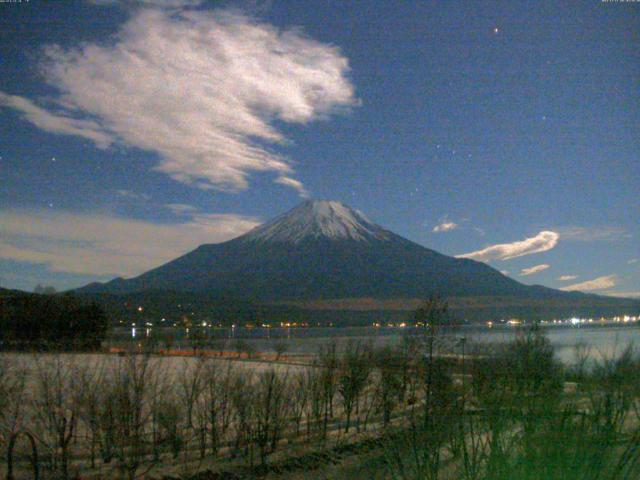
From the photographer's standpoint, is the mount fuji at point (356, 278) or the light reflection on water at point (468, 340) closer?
the light reflection on water at point (468, 340)

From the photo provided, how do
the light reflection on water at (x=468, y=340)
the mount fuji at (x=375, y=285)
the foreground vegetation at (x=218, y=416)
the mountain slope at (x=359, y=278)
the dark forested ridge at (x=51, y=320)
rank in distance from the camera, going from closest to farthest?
the foreground vegetation at (x=218, y=416)
the light reflection on water at (x=468, y=340)
the dark forested ridge at (x=51, y=320)
the mount fuji at (x=375, y=285)
the mountain slope at (x=359, y=278)

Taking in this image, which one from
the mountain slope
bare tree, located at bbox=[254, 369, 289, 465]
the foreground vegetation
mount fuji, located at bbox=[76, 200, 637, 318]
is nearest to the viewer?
the foreground vegetation

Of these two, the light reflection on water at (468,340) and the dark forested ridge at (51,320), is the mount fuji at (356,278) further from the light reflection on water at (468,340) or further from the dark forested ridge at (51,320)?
the dark forested ridge at (51,320)

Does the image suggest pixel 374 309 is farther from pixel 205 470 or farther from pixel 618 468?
pixel 618 468

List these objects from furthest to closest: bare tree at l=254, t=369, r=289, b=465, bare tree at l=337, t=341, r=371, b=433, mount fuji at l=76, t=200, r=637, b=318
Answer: mount fuji at l=76, t=200, r=637, b=318 < bare tree at l=337, t=341, r=371, b=433 < bare tree at l=254, t=369, r=289, b=465

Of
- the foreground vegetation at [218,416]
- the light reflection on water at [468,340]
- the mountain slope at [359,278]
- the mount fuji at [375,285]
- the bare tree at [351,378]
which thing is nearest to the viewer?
the foreground vegetation at [218,416]

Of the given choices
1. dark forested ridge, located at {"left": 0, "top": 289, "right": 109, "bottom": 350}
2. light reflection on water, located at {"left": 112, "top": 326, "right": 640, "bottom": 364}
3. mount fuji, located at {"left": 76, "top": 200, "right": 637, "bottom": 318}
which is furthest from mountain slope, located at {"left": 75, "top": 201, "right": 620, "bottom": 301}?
dark forested ridge, located at {"left": 0, "top": 289, "right": 109, "bottom": 350}

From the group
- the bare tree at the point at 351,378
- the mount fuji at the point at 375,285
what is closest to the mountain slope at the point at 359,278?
the mount fuji at the point at 375,285

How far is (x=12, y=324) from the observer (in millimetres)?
40750

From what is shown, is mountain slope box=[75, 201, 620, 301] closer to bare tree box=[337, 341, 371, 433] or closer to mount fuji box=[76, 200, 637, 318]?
mount fuji box=[76, 200, 637, 318]

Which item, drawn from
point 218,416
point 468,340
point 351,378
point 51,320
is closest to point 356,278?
point 51,320

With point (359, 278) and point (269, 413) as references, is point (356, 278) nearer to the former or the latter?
point (359, 278)

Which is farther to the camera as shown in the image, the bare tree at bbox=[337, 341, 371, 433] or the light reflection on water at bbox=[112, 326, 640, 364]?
the light reflection on water at bbox=[112, 326, 640, 364]

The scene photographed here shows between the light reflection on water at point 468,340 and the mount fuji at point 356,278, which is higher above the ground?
the mount fuji at point 356,278
